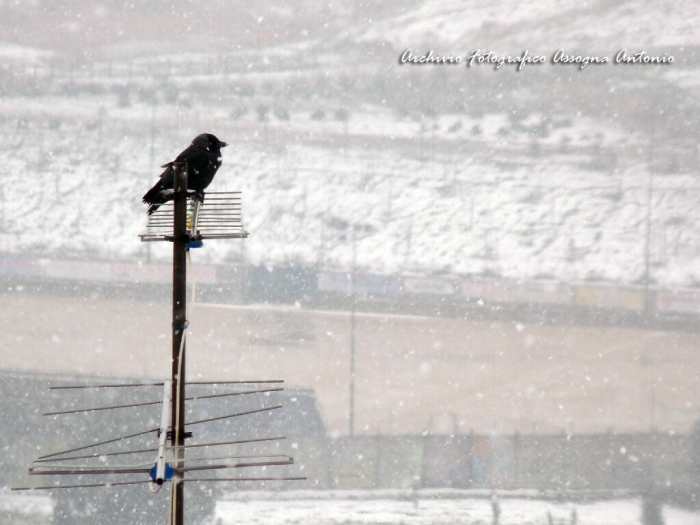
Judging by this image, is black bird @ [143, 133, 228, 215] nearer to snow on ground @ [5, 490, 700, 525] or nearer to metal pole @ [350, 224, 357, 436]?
snow on ground @ [5, 490, 700, 525]

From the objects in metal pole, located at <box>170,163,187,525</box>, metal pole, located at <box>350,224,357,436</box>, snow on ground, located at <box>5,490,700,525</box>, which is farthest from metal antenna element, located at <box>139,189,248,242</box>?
metal pole, located at <box>350,224,357,436</box>

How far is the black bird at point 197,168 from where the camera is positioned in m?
1.75

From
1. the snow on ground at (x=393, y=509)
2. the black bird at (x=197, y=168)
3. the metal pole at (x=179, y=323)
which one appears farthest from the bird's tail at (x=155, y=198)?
the snow on ground at (x=393, y=509)

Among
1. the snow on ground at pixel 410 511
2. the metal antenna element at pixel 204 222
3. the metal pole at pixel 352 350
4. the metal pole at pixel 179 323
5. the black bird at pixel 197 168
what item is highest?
the black bird at pixel 197 168

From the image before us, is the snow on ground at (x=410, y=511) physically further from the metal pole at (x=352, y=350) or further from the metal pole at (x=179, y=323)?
the metal pole at (x=179, y=323)

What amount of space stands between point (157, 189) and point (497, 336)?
88.5 ft

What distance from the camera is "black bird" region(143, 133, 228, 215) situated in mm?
1751

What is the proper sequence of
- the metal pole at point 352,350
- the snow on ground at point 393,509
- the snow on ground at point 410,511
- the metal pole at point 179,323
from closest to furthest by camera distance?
1. the metal pole at point 179,323
2. the snow on ground at point 393,509
3. the snow on ground at point 410,511
4. the metal pole at point 352,350

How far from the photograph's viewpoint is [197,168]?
2.02m

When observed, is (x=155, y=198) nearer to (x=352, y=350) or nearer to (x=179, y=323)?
(x=179, y=323)

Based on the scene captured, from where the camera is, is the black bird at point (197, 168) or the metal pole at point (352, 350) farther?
the metal pole at point (352, 350)

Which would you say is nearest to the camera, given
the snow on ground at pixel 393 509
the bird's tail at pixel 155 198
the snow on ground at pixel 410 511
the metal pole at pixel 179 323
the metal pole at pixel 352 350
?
the metal pole at pixel 179 323

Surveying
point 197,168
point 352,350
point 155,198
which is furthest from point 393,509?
point 155,198

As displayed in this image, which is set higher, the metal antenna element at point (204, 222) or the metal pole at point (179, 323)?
the metal antenna element at point (204, 222)
